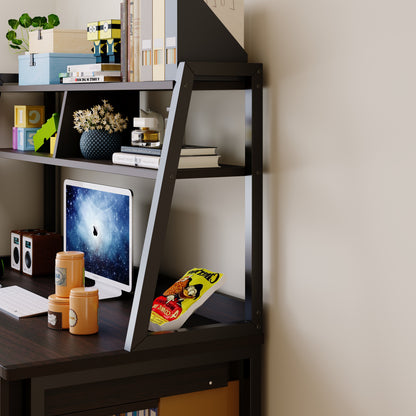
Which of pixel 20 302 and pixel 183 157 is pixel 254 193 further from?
pixel 20 302

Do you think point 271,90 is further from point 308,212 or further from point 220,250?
point 220,250

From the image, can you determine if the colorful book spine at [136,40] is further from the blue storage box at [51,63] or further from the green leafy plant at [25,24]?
the green leafy plant at [25,24]

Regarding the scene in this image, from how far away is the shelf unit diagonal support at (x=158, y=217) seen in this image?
6.01ft

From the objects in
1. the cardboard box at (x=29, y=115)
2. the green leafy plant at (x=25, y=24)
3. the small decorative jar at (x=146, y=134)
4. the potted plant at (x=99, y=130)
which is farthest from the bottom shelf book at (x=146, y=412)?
the green leafy plant at (x=25, y=24)

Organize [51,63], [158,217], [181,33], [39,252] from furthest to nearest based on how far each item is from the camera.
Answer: [39,252] → [51,63] → [181,33] → [158,217]

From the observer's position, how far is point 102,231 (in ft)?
8.35

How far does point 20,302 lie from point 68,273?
357 mm

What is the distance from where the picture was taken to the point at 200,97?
2.39 meters

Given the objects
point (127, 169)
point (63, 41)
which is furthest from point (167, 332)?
point (63, 41)

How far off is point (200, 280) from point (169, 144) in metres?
0.44

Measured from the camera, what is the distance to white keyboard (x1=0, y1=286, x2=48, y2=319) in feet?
7.36

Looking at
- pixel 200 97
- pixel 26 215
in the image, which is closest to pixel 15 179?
pixel 26 215

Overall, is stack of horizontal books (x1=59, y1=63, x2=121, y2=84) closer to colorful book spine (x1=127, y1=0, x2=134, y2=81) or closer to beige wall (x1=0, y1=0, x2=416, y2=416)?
colorful book spine (x1=127, y1=0, x2=134, y2=81)

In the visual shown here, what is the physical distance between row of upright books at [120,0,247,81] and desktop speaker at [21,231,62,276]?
1.05m
